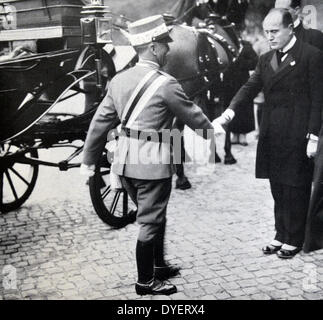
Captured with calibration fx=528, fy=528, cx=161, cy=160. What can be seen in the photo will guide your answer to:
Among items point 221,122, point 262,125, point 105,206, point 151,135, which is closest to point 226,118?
point 221,122

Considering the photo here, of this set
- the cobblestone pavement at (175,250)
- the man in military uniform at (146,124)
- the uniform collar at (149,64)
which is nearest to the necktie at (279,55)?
the man in military uniform at (146,124)

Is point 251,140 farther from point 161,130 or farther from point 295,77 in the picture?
point 161,130

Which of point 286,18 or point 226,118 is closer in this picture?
point 286,18

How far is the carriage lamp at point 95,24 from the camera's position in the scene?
4496 millimetres

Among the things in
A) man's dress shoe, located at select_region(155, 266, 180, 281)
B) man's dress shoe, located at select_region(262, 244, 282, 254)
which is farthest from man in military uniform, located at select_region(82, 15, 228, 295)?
man's dress shoe, located at select_region(262, 244, 282, 254)

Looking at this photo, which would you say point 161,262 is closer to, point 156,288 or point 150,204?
point 156,288

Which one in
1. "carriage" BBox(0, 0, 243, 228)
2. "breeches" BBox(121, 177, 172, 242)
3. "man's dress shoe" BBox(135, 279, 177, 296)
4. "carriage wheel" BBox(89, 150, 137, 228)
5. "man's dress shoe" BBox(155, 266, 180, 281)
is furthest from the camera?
"carriage wheel" BBox(89, 150, 137, 228)

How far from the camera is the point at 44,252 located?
15.1ft

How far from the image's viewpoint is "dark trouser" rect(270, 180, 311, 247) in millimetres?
4332

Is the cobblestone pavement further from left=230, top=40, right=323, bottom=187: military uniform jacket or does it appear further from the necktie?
the necktie

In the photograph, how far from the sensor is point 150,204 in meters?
3.57

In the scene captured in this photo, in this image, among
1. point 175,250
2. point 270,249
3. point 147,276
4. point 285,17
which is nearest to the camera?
point 147,276

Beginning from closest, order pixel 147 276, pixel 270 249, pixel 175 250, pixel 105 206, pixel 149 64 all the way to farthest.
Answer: pixel 149 64 < pixel 147 276 < pixel 270 249 < pixel 175 250 < pixel 105 206

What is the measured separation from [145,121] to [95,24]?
1435 mm
